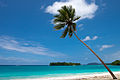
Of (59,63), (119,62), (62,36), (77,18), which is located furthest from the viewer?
(59,63)

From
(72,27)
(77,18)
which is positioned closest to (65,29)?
(72,27)

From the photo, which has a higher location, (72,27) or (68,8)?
(68,8)

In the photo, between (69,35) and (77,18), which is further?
(69,35)

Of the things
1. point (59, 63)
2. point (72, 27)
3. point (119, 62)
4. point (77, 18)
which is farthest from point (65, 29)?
point (59, 63)

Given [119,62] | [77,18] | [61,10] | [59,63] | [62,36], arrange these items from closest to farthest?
[61,10], [77,18], [62,36], [119,62], [59,63]

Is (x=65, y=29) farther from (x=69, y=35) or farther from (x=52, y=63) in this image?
(x=52, y=63)

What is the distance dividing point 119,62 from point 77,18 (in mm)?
95491

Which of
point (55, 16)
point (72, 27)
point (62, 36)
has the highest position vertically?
point (55, 16)

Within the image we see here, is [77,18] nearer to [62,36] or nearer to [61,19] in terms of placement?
[61,19]

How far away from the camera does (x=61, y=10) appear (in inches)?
450

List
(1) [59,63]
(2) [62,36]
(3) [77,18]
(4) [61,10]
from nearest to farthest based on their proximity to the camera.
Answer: (4) [61,10]
(3) [77,18]
(2) [62,36]
(1) [59,63]

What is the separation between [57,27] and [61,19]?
4.00 feet

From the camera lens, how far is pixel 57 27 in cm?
1286

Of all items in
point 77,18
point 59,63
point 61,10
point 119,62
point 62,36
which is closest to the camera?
point 61,10
